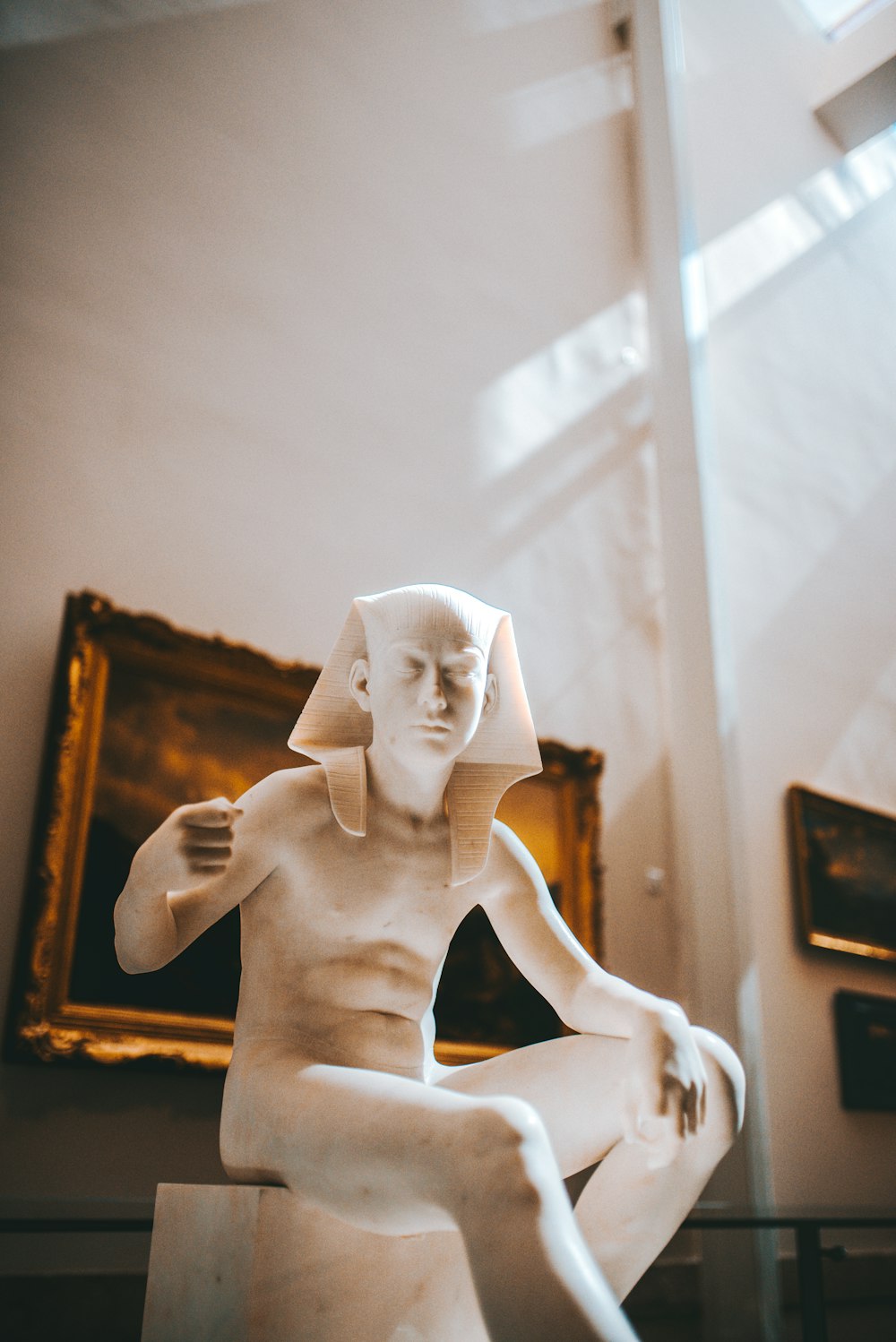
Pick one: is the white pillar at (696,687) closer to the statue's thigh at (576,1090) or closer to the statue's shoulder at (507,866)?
the statue's shoulder at (507,866)

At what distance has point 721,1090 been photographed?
1.72 meters

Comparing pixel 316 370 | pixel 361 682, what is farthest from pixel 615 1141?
pixel 316 370

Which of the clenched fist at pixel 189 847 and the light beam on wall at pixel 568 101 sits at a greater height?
the light beam on wall at pixel 568 101

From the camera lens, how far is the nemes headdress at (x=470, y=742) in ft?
6.29

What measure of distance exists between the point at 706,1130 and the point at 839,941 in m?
4.50

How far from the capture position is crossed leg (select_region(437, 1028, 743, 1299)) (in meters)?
1.69

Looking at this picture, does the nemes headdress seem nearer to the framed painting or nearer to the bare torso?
the bare torso

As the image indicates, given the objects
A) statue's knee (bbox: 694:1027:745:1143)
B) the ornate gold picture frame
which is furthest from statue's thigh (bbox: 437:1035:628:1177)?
the ornate gold picture frame

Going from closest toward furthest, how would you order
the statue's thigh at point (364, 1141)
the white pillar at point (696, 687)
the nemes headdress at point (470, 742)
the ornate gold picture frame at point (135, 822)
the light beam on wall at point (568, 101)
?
the statue's thigh at point (364, 1141) → the nemes headdress at point (470, 742) → the ornate gold picture frame at point (135, 822) → the white pillar at point (696, 687) → the light beam on wall at point (568, 101)

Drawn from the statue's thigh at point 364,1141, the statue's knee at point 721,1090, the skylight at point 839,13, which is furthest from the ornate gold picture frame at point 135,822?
the skylight at point 839,13

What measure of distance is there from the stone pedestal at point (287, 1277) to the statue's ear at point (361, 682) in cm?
79

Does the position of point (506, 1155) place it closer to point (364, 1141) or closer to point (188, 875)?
point (364, 1141)

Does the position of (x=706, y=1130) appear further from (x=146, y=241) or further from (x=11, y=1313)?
(x=146, y=241)

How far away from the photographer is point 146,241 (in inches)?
169
